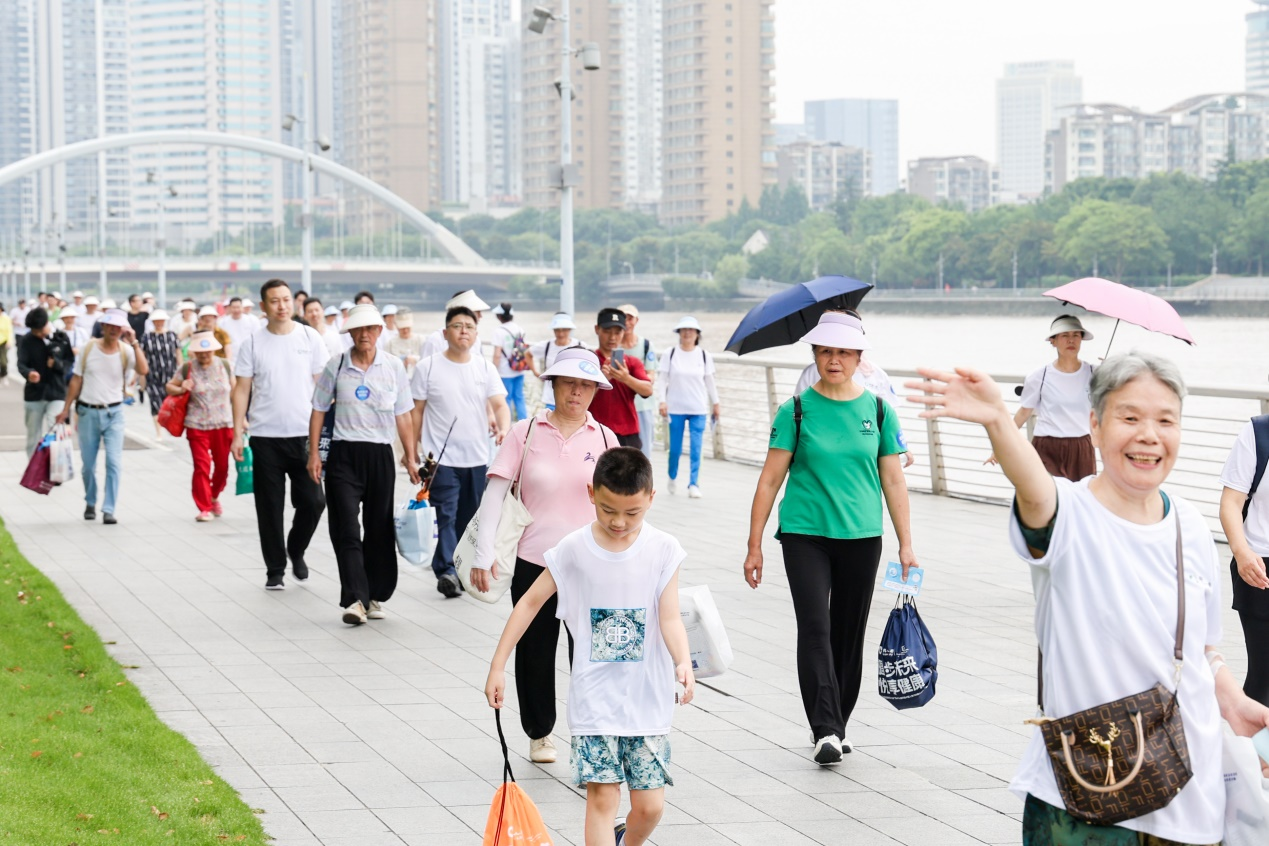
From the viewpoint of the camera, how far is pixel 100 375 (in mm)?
12781

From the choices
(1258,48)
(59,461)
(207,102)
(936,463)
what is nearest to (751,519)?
(59,461)

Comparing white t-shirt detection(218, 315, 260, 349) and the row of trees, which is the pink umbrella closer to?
white t-shirt detection(218, 315, 260, 349)

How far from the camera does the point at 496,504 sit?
19.1 feet

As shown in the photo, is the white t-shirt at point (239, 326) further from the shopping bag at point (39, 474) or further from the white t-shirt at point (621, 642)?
the white t-shirt at point (621, 642)

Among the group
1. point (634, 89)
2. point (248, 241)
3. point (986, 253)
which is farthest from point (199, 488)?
point (634, 89)

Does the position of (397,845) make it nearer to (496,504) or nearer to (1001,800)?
(496,504)

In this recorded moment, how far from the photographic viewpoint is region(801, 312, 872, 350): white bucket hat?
5777 mm

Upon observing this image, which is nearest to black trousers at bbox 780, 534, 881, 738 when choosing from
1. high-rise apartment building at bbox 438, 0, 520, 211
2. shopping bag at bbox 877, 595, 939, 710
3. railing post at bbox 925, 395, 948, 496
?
shopping bag at bbox 877, 595, 939, 710

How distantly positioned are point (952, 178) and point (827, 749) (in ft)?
578

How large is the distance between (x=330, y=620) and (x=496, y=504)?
3478mm

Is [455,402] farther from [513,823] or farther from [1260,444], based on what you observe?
[513,823]

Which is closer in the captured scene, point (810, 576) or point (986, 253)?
point (810, 576)

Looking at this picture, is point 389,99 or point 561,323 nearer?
point 561,323

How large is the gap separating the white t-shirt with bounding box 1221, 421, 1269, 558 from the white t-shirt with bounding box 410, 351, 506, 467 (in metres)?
4.85
